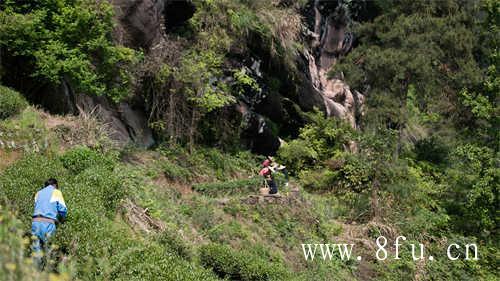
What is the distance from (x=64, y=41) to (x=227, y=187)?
22.5ft

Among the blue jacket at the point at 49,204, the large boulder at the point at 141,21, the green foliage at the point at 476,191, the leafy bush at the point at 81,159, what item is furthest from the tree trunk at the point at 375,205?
the blue jacket at the point at 49,204

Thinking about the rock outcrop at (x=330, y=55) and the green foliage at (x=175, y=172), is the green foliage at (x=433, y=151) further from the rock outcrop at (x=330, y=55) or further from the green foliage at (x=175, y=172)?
the green foliage at (x=175, y=172)

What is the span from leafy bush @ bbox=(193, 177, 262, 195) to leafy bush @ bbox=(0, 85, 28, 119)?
6.32 meters

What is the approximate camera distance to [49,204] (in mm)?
8578

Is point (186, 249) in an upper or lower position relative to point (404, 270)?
upper

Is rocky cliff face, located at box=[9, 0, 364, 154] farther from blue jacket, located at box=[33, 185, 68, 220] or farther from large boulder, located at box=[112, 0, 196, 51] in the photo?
blue jacket, located at box=[33, 185, 68, 220]

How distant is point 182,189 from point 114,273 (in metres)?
9.59

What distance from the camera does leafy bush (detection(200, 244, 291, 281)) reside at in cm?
1259

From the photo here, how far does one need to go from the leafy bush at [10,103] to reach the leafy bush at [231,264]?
568cm

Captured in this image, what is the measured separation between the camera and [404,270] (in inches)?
780

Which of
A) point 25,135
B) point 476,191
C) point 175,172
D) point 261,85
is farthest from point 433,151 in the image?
point 25,135

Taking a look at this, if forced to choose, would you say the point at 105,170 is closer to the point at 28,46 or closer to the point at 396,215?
the point at 28,46

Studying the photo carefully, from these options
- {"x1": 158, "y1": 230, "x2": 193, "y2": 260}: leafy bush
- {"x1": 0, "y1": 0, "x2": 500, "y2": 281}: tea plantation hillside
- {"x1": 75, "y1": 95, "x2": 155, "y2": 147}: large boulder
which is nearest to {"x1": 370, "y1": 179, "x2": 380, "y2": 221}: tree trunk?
{"x1": 0, "y1": 0, "x2": 500, "y2": 281}: tea plantation hillside

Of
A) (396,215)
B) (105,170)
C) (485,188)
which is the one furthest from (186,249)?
(485,188)
